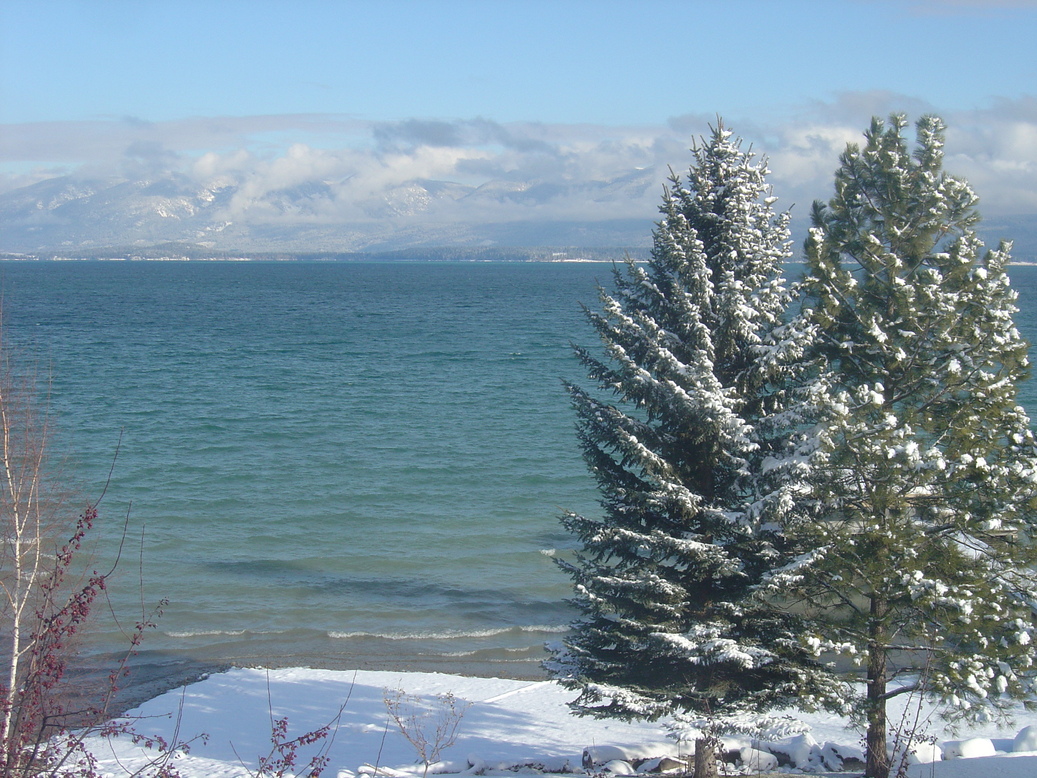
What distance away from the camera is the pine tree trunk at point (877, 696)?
10883 mm

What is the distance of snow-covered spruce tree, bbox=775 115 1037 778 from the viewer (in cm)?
1023

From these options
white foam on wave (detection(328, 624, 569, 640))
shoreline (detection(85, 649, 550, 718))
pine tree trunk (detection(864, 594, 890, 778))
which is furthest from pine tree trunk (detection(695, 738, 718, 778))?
white foam on wave (detection(328, 624, 569, 640))

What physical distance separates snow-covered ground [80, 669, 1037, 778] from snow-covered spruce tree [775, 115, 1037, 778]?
2.38 meters

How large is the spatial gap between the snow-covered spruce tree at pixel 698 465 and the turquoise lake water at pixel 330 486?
22.9ft

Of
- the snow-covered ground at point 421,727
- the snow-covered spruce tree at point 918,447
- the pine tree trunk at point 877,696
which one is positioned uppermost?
the snow-covered spruce tree at point 918,447

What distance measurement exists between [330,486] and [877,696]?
73.9 ft

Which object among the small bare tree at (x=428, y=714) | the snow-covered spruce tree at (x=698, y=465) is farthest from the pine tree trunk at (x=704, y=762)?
the small bare tree at (x=428, y=714)

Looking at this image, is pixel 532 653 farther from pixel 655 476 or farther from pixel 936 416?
pixel 936 416

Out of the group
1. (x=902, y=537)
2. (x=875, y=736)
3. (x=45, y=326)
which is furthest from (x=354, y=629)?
(x=45, y=326)

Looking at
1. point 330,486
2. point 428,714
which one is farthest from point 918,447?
point 330,486

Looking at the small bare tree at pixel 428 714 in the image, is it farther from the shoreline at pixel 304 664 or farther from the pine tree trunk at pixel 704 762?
the pine tree trunk at pixel 704 762

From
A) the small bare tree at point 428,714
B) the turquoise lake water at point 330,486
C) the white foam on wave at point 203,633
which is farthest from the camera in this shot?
the turquoise lake water at point 330,486

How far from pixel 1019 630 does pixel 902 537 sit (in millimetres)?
1589

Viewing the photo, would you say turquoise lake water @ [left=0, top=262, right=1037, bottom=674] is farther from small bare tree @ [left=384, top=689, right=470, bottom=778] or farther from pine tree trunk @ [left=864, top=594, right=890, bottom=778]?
pine tree trunk @ [left=864, top=594, right=890, bottom=778]
